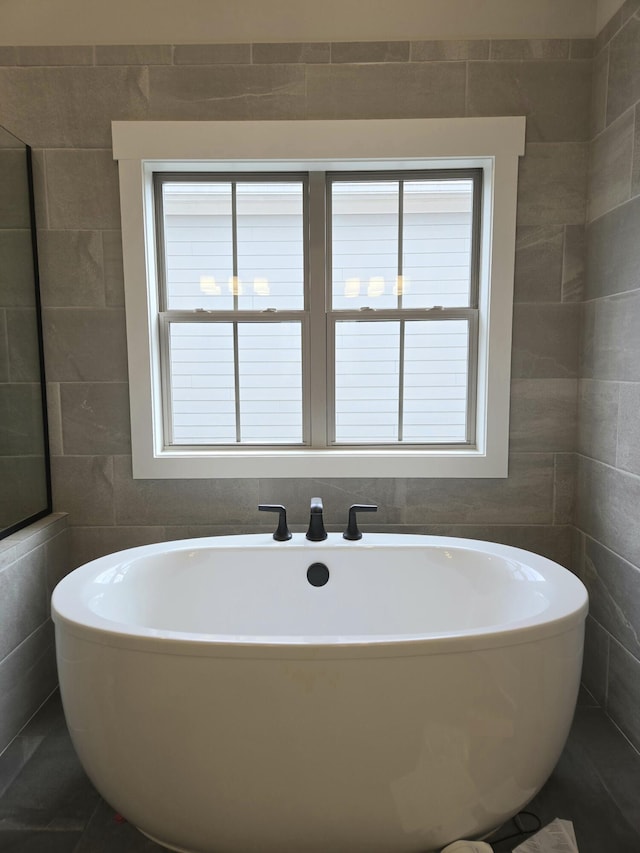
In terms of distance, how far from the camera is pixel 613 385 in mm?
1805

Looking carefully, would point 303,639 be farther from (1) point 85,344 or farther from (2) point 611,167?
(2) point 611,167

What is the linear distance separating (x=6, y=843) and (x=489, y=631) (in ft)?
4.76

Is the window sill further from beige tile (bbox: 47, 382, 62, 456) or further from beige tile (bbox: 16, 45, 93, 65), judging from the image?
beige tile (bbox: 16, 45, 93, 65)

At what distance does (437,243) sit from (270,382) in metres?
0.98

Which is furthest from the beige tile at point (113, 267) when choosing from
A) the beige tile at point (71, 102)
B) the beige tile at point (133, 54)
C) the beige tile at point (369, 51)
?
the beige tile at point (369, 51)

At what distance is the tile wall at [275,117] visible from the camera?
192cm

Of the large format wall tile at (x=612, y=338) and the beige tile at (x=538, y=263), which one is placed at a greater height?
the beige tile at (x=538, y=263)

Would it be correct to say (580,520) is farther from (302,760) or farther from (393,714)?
(302,760)

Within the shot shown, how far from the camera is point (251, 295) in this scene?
7.27 ft

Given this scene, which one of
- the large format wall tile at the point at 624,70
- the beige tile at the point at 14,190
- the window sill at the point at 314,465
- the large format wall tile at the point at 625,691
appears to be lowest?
the large format wall tile at the point at 625,691

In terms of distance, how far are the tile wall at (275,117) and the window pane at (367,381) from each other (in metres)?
0.26

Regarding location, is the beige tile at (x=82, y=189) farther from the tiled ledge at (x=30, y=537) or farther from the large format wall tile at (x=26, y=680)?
the large format wall tile at (x=26, y=680)

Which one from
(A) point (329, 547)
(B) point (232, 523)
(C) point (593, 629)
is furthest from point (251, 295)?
(C) point (593, 629)

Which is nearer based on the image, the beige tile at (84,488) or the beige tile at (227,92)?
the beige tile at (227,92)
